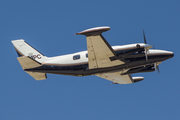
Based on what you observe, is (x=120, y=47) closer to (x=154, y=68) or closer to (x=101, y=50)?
(x=101, y=50)

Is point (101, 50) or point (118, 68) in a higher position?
point (101, 50)

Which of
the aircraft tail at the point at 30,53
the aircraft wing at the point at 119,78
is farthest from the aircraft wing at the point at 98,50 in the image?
the aircraft tail at the point at 30,53

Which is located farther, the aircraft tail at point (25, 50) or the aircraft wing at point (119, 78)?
the aircraft wing at point (119, 78)

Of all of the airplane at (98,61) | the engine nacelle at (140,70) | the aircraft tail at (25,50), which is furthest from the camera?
the aircraft tail at (25,50)

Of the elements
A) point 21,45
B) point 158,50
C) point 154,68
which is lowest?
point 154,68

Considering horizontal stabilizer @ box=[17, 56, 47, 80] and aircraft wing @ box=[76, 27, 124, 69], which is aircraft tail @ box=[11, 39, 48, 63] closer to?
horizontal stabilizer @ box=[17, 56, 47, 80]

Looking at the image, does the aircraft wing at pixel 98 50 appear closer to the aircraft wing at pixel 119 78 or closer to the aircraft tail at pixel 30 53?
the aircraft wing at pixel 119 78

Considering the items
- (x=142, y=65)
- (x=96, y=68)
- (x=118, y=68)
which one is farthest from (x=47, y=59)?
(x=142, y=65)

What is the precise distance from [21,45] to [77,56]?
818 cm

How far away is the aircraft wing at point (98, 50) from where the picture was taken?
23.9 metres

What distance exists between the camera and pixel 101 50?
88.2 feet

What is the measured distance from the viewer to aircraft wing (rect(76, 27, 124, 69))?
23.9 m

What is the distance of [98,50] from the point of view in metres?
26.7

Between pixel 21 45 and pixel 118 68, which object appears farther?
pixel 21 45
